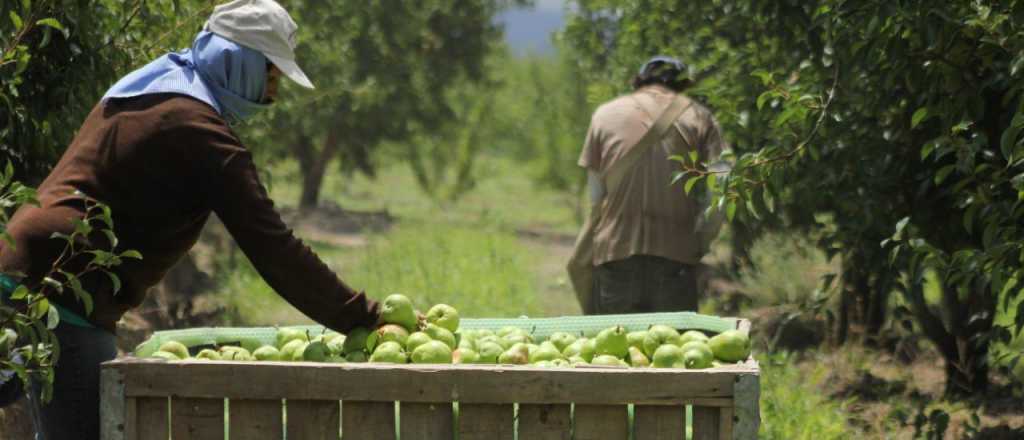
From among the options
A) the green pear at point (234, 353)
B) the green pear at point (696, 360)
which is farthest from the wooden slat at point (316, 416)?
the green pear at point (696, 360)

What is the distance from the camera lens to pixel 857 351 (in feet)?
28.3

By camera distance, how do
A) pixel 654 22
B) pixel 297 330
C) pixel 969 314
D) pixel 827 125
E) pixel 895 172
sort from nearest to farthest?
pixel 297 330 < pixel 827 125 < pixel 895 172 < pixel 969 314 < pixel 654 22

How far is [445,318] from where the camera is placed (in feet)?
12.9

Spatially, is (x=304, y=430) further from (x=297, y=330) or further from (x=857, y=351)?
(x=857, y=351)

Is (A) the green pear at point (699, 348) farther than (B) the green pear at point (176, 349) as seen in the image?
No

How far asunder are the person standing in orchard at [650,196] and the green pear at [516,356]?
2.95m

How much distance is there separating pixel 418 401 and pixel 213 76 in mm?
958

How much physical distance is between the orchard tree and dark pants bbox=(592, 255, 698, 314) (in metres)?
0.43

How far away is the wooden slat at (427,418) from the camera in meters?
3.34

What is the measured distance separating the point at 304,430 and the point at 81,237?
0.69m


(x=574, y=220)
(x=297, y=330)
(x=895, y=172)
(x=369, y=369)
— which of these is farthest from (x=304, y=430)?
(x=574, y=220)

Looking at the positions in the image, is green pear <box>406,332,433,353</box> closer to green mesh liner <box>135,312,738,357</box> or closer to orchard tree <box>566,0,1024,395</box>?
green mesh liner <box>135,312,738,357</box>

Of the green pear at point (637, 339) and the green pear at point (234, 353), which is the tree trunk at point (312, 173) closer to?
the green pear at point (234, 353)

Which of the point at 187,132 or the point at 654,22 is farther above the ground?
the point at 654,22
